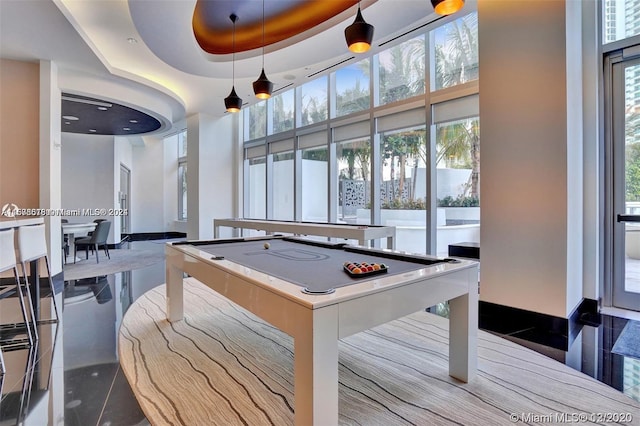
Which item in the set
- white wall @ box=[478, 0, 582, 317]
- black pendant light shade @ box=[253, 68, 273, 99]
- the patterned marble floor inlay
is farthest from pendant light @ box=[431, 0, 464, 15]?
the patterned marble floor inlay

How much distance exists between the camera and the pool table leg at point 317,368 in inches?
50.9

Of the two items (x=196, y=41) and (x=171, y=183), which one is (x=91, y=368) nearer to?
(x=196, y=41)

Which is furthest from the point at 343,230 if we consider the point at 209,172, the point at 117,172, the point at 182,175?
the point at 182,175

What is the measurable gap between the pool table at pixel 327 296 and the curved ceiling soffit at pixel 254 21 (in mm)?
3066

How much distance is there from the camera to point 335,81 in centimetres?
609

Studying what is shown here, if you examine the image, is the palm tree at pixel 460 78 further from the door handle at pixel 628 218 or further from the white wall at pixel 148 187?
the white wall at pixel 148 187

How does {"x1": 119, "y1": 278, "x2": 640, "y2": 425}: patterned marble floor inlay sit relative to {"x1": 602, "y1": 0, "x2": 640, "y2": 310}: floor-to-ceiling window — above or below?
below

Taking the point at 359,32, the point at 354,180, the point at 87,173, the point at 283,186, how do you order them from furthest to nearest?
the point at 87,173
the point at 283,186
the point at 354,180
the point at 359,32

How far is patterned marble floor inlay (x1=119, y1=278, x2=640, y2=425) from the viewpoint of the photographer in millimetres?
1720

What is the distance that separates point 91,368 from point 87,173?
25.9ft

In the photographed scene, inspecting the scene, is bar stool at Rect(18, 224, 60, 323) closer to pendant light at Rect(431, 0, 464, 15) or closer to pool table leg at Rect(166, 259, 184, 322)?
pool table leg at Rect(166, 259, 184, 322)

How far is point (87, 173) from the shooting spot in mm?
8438

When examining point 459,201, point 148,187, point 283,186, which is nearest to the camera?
point 459,201

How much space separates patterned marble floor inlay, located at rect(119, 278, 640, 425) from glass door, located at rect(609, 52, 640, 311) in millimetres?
1797
